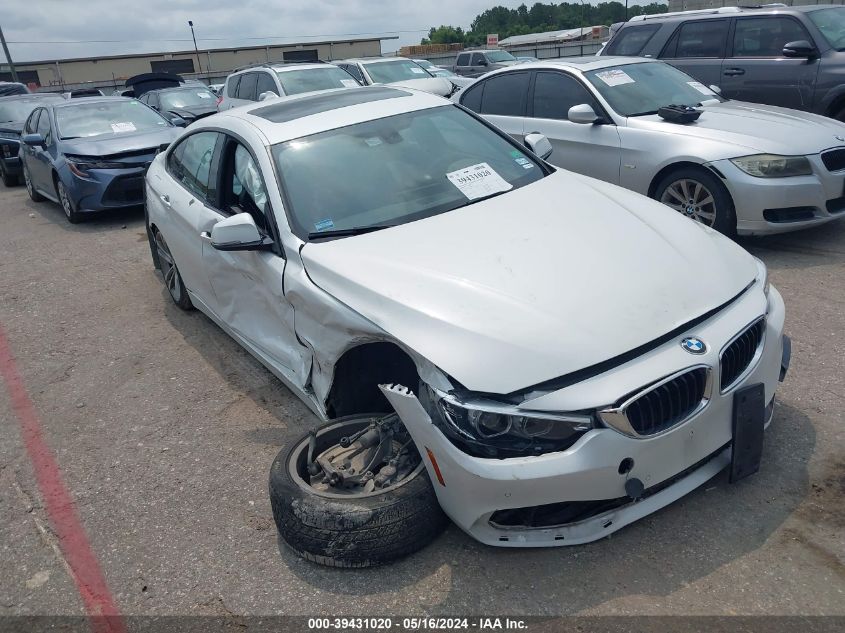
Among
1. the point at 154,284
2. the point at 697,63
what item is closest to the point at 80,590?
the point at 154,284

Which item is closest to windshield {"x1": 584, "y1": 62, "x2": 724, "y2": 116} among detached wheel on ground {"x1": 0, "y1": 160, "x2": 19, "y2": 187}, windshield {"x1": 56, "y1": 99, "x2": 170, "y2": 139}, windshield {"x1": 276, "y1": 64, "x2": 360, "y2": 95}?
windshield {"x1": 276, "y1": 64, "x2": 360, "y2": 95}

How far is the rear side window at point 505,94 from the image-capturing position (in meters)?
7.42

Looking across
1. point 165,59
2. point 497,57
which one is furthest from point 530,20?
point 497,57

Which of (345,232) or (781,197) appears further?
(781,197)

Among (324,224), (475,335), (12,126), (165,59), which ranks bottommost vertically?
(475,335)

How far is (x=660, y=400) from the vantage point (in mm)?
2588

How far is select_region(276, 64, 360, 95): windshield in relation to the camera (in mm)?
11977

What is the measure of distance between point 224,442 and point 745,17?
25.3ft

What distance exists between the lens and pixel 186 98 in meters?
15.4

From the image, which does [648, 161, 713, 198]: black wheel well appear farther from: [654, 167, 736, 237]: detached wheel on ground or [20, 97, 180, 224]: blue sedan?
[20, 97, 180, 224]: blue sedan

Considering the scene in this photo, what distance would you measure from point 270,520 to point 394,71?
12422 mm

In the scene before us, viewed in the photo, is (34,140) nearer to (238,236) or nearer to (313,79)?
(313,79)

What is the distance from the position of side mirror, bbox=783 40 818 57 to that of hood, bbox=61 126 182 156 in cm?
720

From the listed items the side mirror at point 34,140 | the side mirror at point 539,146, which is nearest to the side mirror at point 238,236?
the side mirror at point 539,146
